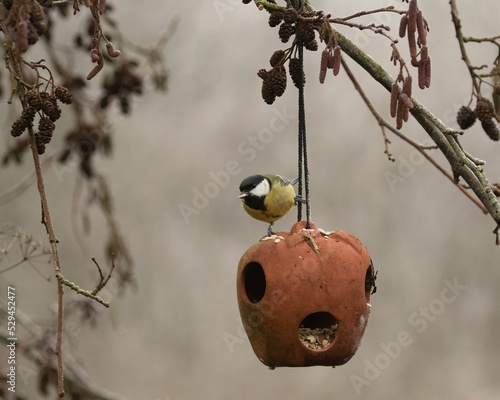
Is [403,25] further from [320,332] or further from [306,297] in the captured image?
[320,332]

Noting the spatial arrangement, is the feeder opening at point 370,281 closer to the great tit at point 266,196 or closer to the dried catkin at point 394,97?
the great tit at point 266,196

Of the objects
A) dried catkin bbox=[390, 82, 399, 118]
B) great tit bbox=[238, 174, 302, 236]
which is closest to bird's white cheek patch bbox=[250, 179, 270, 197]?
great tit bbox=[238, 174, 302, 236]

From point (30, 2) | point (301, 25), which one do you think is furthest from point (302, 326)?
point (30, 2)

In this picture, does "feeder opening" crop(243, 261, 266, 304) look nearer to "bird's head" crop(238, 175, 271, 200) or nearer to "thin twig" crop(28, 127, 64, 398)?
"bird's head" crop(238, 175, 271, 200)

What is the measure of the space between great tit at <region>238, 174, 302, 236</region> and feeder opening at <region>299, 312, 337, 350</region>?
1.12ft

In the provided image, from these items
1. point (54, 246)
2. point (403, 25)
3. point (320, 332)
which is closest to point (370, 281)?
point (320, 332)

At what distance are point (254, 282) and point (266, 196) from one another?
27 cm

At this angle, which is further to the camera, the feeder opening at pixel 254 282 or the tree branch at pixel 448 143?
the feeder opening at pixel 254 282

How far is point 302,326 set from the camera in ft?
8.58

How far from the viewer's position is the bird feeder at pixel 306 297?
2.30m

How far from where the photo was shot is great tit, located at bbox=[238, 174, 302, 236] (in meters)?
2.69

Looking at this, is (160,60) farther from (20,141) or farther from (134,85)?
(20,141)

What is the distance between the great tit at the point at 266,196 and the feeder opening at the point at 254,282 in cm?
15

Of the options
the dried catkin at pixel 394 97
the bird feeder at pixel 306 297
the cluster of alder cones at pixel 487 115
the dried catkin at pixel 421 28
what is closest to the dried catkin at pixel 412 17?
the dried catkin at pixel 421 28
